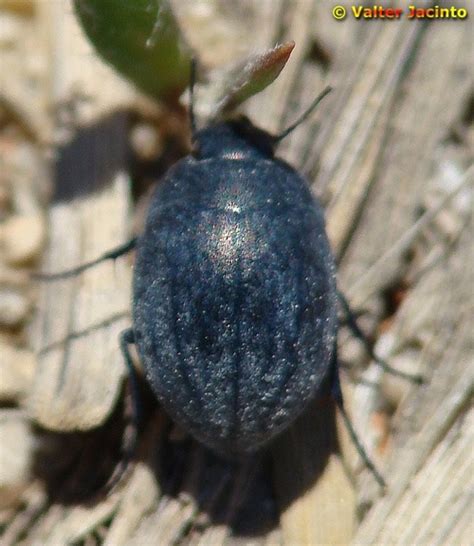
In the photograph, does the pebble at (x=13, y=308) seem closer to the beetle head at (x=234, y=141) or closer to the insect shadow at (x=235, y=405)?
the insect shadow at (x=235, y=405)

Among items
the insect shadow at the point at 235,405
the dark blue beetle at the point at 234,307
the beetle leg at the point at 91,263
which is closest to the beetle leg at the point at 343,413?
the insect shadow at the point at 235,405

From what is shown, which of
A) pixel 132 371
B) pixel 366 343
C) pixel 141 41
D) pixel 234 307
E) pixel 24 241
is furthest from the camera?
pixel 24 241

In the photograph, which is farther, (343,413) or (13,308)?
(13,308)

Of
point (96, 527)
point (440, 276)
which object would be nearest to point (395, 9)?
point (440, 276)

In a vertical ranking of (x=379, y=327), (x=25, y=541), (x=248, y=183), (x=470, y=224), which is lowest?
(x=25, y=541)

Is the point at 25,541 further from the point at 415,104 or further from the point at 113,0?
the point at 415,104

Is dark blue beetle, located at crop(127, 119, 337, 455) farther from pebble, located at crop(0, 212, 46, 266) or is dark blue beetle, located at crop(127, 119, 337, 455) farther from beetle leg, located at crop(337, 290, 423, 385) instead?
pebble, located at crop(0, 212, 46, 266)

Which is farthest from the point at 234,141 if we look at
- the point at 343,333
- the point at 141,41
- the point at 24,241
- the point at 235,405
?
the point at 24,241

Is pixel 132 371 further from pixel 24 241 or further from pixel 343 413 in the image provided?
pixel 24 241
